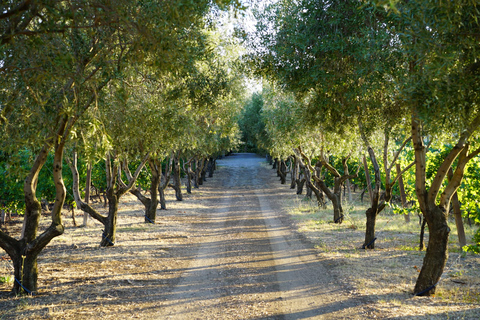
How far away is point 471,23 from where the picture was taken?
22.2 ft

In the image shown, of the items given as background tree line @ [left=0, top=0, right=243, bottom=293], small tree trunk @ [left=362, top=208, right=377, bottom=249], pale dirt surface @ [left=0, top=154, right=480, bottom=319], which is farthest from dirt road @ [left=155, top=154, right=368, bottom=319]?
background tree line @ [left=0, top=0, right=243, bottom=293]

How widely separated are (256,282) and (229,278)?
0.81 meters

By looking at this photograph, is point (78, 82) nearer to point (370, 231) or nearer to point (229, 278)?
point (229, 278)

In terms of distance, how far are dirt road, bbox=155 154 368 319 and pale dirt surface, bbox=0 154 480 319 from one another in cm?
3

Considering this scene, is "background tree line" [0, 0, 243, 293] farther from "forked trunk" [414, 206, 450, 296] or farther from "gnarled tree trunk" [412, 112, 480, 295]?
"forked trunk" [414, 206, 450, 296]

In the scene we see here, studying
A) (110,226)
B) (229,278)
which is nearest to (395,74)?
A: (229,278)

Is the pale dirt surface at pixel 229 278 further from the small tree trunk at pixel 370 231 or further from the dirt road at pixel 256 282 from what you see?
the small tree trunk at pixel 370 231

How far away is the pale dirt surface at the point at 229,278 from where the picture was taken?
807 centimetres

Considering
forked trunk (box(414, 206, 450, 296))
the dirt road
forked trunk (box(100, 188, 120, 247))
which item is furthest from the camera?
forked trunk (box(100, 188, 120, 247))

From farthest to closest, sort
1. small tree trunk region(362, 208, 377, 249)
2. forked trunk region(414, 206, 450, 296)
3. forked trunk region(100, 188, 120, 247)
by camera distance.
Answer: forked trunk region(100, 188, 120, 247) → small tree trunk region(362, 208, 377, 249) → forked trunk region(414, 206, 450, 296)

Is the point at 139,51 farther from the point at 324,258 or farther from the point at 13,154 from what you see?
the point at 324,258

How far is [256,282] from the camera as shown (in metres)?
10.1

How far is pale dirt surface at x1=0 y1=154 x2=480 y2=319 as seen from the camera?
318 inches

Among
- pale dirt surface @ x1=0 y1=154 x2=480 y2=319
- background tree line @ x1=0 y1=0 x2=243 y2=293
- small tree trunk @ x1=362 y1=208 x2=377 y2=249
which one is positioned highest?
background tree line @ x1=0 y1=0 x2=243 y2=293
